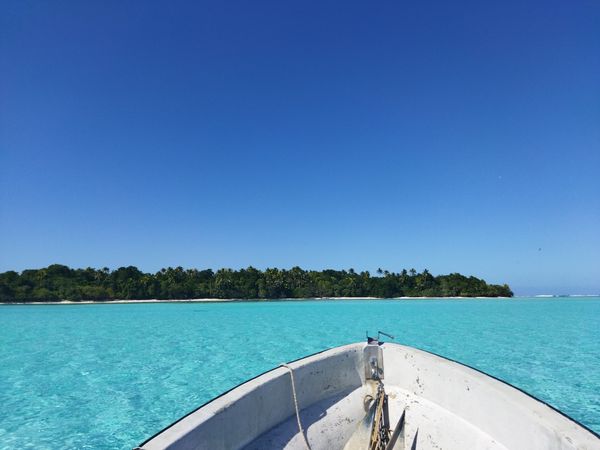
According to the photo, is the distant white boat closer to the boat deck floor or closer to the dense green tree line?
the boat deck floor

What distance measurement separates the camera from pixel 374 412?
3307mm

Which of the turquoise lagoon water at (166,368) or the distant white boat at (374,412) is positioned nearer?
the distant white boat at (374,412)

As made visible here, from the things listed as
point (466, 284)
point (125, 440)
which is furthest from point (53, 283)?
point (466, 284)

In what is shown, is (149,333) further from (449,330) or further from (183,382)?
(449,330)

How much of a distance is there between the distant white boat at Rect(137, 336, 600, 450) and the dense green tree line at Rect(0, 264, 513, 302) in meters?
53.9

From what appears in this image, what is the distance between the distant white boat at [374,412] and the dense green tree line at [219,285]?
53.9 meters

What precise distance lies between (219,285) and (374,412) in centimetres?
5431

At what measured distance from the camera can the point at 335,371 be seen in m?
3.52

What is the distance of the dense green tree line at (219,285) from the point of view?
158ft

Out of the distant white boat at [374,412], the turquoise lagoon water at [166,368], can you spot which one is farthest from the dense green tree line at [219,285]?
the distant white boat at [374,412]

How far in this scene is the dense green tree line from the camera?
1893 inches

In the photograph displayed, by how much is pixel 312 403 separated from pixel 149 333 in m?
14.5

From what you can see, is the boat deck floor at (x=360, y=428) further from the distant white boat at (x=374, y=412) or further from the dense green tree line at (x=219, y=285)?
the dense green tree line at (x=219, y=285)

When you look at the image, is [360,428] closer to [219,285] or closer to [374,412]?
[374,412]
